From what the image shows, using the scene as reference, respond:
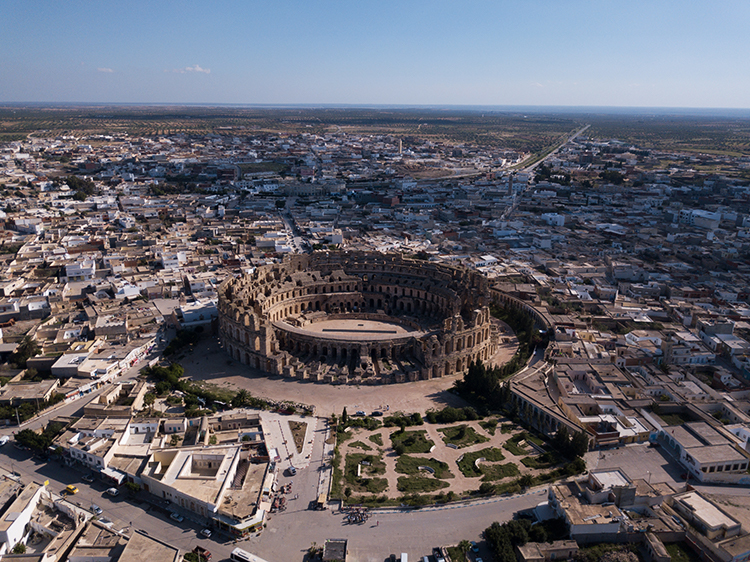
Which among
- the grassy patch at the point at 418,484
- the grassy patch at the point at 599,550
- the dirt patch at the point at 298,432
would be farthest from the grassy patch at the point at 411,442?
the grassy patch at the point at 599,550

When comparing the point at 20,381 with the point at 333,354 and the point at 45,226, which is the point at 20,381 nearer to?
the point at 333,354

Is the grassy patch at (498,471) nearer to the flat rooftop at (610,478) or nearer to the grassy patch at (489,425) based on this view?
the grassy patch at (489,425)

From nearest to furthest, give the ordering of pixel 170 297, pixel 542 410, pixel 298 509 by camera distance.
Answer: pixel 298 509 → pixel 542 410 → pixel 170 297

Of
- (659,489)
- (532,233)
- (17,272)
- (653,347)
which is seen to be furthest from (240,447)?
(532,233)

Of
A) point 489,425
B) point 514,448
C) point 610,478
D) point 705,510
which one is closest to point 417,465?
point 514,448

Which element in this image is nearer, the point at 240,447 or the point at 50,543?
the point at 50,543
